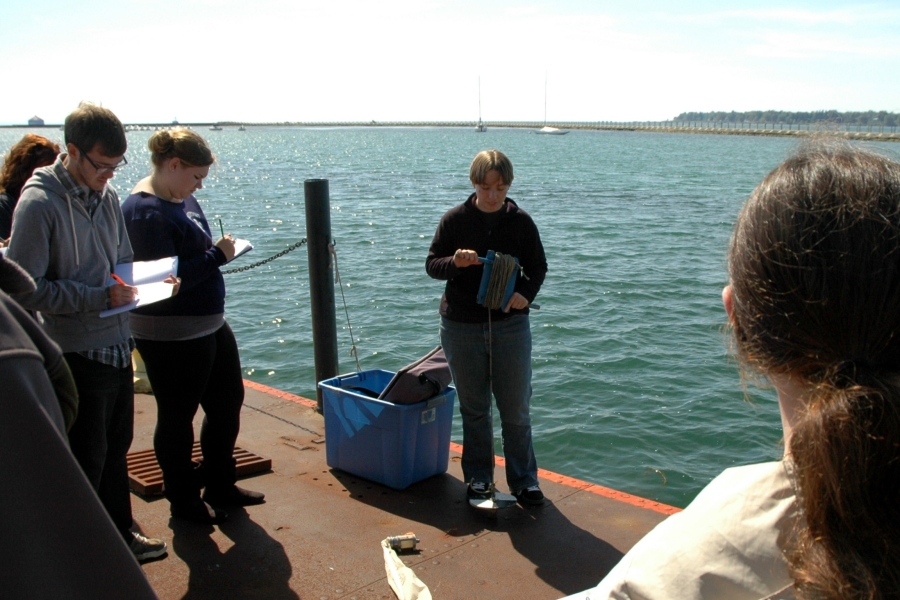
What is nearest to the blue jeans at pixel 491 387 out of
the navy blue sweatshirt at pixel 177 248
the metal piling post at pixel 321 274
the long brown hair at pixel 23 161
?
the navy blue sweatshirt at pixel 177 248

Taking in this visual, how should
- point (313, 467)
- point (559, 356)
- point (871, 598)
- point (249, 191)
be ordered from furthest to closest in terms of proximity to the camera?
point (249, 191), point (559, 356), point (313, 467), point (871, 598)

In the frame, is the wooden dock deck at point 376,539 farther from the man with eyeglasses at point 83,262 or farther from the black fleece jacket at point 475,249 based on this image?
the black fleece jacket at point 475,249

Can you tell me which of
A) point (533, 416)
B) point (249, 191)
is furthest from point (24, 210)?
point (249, 191)

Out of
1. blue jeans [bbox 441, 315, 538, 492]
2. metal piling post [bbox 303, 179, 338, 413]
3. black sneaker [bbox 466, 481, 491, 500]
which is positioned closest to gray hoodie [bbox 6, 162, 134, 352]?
blue jeans [bbox 441, 315, 538, 492]

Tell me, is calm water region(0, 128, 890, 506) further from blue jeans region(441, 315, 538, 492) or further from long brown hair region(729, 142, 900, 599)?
blue jeans region(441, 315, 538, 492)

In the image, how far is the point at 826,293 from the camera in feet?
3.36

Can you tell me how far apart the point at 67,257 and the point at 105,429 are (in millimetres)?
699

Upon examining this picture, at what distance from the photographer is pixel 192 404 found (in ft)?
12.8

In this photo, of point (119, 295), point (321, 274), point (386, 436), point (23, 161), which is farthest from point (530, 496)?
point (23, 161)

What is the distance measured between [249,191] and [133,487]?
31.6 m

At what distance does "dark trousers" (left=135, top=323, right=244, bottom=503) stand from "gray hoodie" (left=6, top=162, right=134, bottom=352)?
0.43 meters

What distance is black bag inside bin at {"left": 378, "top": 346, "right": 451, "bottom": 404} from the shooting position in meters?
4.42

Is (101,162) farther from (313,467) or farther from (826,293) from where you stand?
(826,293)

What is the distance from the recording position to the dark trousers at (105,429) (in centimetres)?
Result: 318
